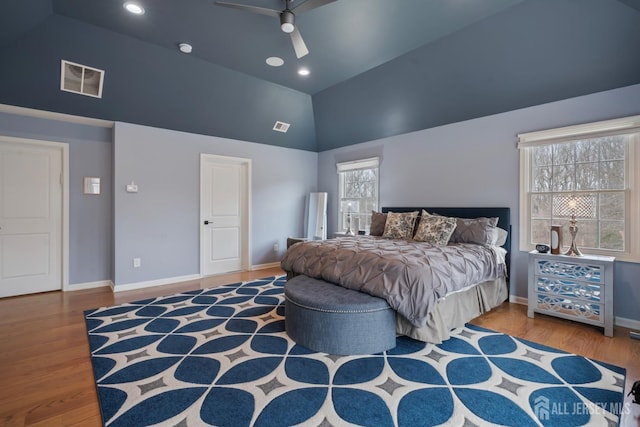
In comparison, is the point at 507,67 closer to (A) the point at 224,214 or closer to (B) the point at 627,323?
(B) the point at 627,323

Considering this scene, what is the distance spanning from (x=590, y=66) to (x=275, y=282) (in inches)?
182

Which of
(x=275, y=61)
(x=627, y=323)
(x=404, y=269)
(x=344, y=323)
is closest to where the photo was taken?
(x=344, y=323)

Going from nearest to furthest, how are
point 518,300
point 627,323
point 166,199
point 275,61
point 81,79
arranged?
point 627,323 → point 81,79 → point 518,300 → point 275,61 → point 166,199

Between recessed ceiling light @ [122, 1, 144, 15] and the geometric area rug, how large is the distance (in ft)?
10.2

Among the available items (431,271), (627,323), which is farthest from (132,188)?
(627,323)

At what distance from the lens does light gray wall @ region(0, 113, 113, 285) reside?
14.0 feet

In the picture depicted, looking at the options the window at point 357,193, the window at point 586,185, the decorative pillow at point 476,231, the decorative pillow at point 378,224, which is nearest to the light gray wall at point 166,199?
the window at point 357,193

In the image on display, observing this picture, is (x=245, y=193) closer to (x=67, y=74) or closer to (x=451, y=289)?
(x=67, y=74)

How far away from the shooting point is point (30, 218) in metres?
4.11

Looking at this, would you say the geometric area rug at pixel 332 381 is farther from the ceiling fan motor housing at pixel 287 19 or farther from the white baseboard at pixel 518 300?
the ceiling fan motor housing at pixel 287 19

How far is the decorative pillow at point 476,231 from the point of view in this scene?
3652 millimetres

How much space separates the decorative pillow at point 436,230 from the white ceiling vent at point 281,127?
10.2ft

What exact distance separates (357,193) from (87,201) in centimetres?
449

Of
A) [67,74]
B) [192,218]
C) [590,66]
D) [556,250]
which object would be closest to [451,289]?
[556,250]
